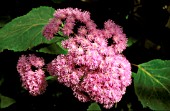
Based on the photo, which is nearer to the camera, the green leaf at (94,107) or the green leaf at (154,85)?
the green leaf at (154,85)

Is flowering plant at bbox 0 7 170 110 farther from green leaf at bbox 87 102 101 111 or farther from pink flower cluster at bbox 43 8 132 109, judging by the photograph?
green leaf at bbox 87 102 101 111

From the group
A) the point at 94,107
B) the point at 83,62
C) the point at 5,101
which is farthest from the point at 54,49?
the point at 5,101

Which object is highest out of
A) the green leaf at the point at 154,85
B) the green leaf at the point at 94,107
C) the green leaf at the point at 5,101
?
the green leaf at the point at 154,85

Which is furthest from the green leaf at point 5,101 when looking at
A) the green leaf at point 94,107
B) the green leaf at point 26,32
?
the green leaf at point 26,32

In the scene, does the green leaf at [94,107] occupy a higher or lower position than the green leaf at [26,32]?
lower

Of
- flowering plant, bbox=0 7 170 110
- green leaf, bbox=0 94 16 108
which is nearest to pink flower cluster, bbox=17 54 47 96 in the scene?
flowering plant, bbox=0 7 170 110

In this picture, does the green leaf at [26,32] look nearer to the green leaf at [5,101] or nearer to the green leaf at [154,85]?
the green leaf at [154,85]

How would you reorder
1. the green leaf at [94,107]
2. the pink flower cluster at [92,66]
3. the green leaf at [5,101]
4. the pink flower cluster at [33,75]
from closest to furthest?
the pink flower cluster at [92,66] < the pink flower cluster at [33,75] < the green leaf at [94,107] < the green leaf at [5,101]
